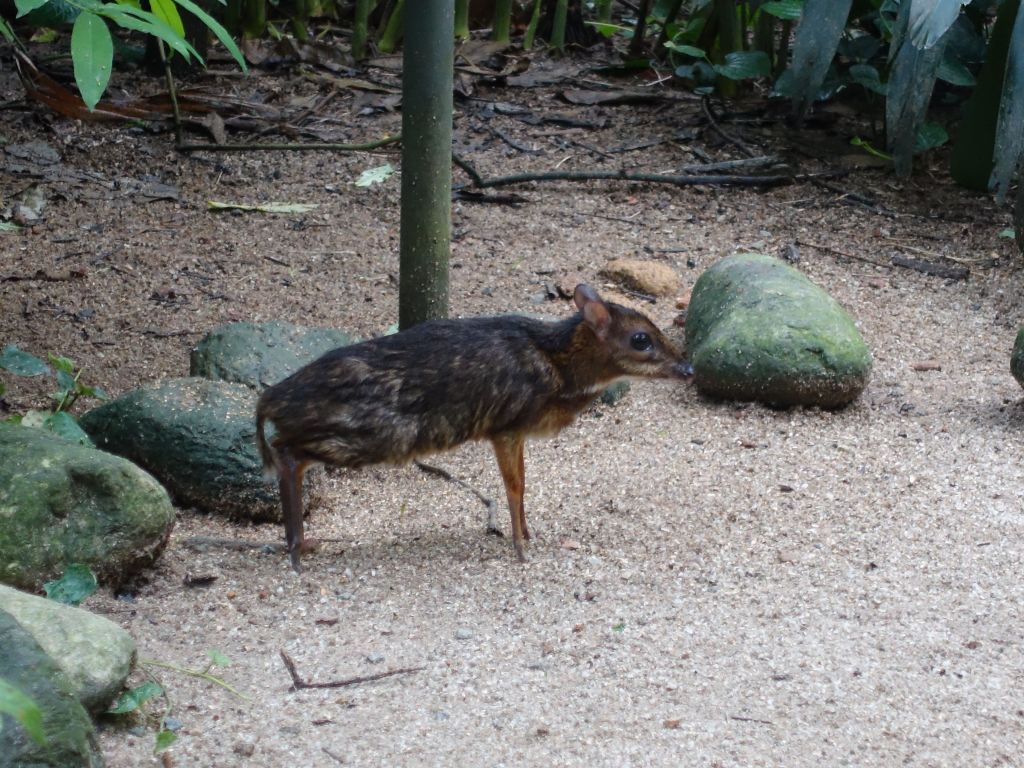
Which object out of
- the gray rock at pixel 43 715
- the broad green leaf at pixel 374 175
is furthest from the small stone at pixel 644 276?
the gray rock at pixel 43 715

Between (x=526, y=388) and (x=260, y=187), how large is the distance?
372 centimetres

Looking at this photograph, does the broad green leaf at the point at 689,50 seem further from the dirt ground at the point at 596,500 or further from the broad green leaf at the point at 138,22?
the broad green leaf at the point at 138,22

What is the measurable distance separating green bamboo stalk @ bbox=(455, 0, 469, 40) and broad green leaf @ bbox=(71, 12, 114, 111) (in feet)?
22.9

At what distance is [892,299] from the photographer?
6.55 meters

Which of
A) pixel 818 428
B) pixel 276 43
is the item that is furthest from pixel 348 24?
pixel 818 428

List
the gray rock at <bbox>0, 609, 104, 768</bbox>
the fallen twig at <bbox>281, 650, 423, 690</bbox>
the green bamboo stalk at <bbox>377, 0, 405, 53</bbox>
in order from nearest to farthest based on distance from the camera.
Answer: the gray rock at <bbox>0, 609, 104, 768</bbox> < the fallen twig at <bbox>281, 650, 423, 690</bbox> < the green bamboo stalk at <bbox>377, 0, 405, 53</bbox>

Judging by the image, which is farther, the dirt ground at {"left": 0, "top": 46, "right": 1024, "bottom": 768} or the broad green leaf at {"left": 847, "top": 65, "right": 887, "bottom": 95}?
the broad green leaf at {"left": 847, "top": 65, "right": 887, "bottom": 95}

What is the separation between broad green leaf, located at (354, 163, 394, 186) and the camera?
25.1 ft

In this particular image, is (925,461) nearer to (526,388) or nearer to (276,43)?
(526,388)

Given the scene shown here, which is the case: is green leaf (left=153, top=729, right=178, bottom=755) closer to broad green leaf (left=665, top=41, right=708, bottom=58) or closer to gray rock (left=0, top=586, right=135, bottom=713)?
gray rock (left=0, top=586, right=135, bottom=713)

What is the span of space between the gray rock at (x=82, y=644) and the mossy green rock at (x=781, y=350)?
2.96 meters

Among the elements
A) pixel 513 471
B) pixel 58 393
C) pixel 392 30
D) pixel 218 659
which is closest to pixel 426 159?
pixel 513 471

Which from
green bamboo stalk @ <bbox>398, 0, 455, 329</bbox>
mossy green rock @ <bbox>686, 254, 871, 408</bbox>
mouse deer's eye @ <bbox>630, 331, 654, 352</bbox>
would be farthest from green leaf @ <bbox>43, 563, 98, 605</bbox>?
mossy green rock @ <bbox>686, 254, 871, 408</bbox>

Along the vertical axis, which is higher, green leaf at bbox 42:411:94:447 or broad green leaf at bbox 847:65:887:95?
broad green leaf at bbox 847:65:887:95
